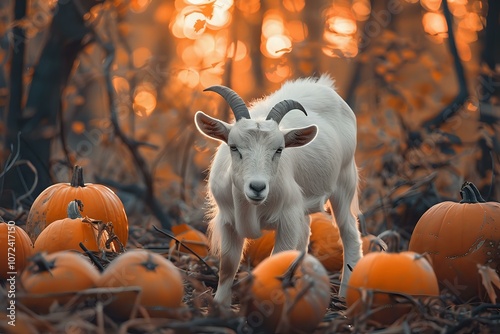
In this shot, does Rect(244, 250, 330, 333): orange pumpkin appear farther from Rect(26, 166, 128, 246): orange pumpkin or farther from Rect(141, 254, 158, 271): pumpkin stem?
Rect(26, 166, 128, 246): orange pumpkin

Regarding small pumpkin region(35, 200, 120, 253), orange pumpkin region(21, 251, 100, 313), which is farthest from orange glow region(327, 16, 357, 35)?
orange pumpkin region(21, 251, 100, 313)

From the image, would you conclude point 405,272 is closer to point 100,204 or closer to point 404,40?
point 100,204

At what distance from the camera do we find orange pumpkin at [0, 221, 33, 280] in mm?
4219

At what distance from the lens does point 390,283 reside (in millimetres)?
3633

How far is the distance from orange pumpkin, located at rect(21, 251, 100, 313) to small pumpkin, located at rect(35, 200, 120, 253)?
0.92 metres

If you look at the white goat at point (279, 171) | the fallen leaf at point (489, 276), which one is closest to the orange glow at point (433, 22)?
the white goat at point (279, 171)

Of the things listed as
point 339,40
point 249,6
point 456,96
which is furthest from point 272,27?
point 456,96

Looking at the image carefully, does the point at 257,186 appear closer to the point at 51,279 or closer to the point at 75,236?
the point at 75,236

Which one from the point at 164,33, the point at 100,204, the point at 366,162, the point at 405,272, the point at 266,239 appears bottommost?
the point at 164,33

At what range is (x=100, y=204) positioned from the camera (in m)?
5.28

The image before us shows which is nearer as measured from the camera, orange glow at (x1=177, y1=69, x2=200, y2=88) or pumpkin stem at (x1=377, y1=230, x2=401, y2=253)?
pumpkin stem at (x1=377, y1=230, x2=401, y2=253)

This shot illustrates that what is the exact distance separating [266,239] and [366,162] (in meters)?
3.41

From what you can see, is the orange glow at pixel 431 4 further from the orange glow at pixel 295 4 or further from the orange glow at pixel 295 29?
the orange glow at pixel 295 29

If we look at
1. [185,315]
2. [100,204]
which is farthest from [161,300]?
[100,204]
